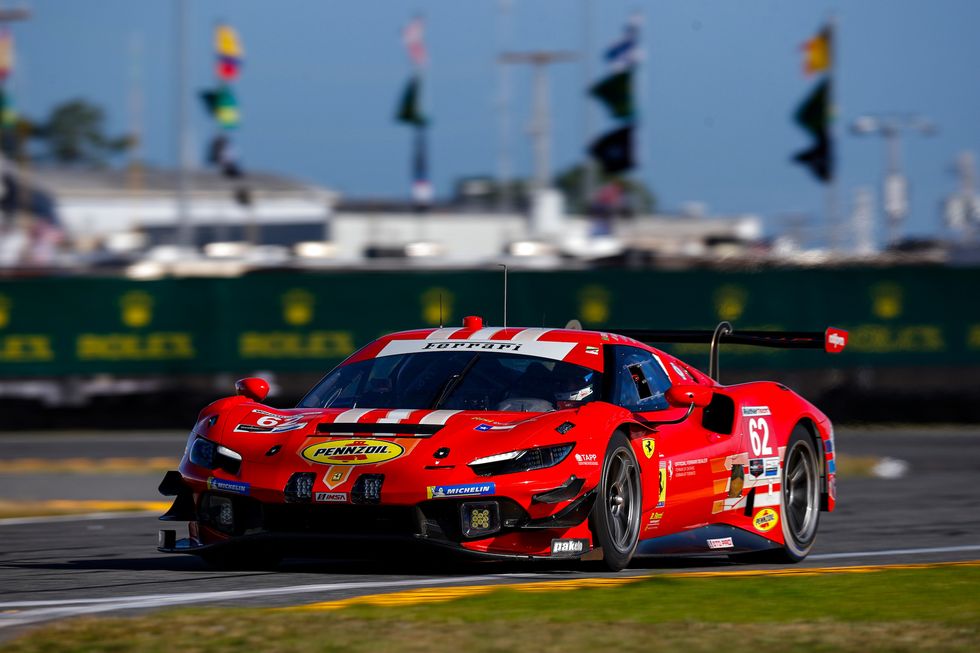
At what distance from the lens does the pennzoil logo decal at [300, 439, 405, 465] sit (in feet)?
23.7

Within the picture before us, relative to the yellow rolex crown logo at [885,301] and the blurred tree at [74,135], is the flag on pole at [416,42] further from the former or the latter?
the blurred tree at [74,135]

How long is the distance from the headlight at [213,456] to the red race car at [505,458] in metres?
0.01

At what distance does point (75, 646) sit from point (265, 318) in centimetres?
1756

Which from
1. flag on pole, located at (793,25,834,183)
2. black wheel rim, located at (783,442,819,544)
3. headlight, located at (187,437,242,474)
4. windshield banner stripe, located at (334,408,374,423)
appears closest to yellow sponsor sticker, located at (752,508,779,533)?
black wheel rim, located at (783,442,819,544)

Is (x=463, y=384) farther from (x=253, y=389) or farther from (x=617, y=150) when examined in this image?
(x=617, y=150)

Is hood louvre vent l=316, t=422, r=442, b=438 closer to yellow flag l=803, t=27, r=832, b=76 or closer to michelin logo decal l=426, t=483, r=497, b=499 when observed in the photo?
michelin logo decal l=426, t=483, r=497, b=499

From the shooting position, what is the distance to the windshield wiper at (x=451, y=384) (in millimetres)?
8008

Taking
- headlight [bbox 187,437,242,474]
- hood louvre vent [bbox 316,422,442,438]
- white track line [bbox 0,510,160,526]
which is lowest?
white track line [bbox 0,510,160,526]

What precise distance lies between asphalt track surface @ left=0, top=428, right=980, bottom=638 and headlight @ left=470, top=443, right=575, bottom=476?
0.43 meters

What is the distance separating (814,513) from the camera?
950 cm

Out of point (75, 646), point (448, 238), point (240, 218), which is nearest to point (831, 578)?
point (75, 646)

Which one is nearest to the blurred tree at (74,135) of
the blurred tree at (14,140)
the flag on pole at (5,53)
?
the blurred tree at (14,140)

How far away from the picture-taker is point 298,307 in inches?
893

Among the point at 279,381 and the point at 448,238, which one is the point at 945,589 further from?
the point at 448,238
